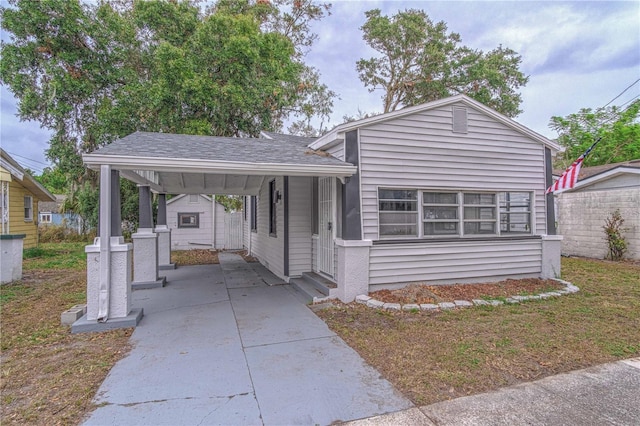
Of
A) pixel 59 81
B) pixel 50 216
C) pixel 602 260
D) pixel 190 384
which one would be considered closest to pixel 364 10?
pixel 59 81

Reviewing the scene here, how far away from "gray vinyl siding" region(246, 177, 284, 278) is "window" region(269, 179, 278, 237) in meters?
0.14

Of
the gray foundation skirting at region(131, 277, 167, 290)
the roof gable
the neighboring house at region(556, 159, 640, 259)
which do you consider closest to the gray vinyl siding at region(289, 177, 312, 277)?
the roof gable

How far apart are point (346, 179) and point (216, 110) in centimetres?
986

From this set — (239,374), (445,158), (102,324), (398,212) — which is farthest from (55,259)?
(445,158)

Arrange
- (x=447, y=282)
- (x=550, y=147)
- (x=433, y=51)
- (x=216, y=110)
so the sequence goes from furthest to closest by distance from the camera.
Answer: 1. (x=433, y=51)
2. (x=216, y=110)
3. (x=550, y=147)
4. (x=447, y=282)

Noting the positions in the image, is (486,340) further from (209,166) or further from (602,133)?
(602,133)

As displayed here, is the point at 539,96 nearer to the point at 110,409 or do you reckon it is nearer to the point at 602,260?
the point at 602,260

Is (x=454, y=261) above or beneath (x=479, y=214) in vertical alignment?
beneath

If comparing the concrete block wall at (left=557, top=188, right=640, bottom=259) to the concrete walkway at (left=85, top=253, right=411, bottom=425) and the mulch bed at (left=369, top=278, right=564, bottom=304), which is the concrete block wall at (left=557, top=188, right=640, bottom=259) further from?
the concrete walkway at (left=85, top=253, right=411, bottom=425)

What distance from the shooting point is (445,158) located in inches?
244

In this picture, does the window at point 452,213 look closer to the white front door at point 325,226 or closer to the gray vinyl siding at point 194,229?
the white front door at point 325,226

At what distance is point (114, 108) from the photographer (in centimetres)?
1291

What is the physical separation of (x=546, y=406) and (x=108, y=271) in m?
4.99

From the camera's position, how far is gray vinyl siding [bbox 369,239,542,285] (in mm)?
5770
